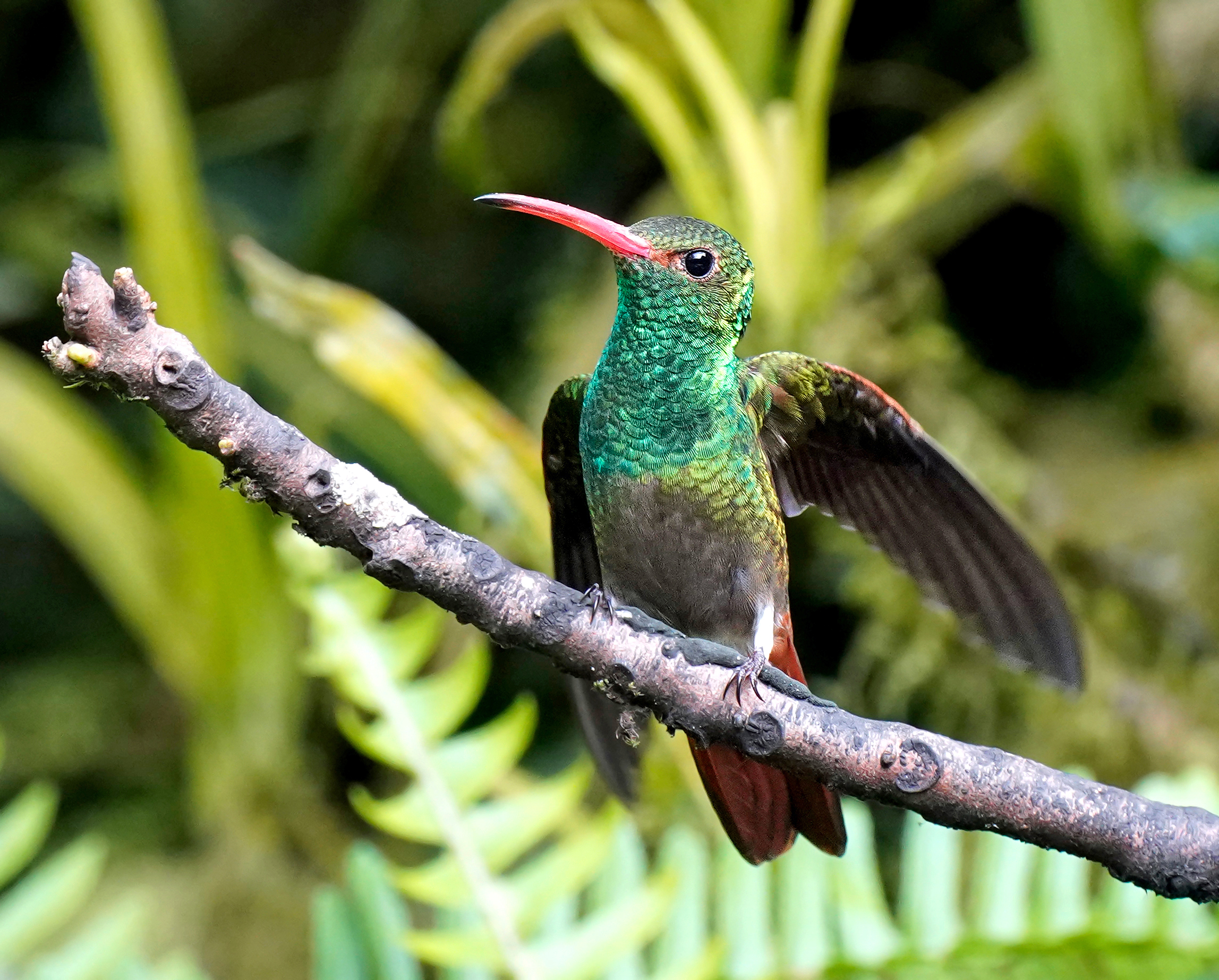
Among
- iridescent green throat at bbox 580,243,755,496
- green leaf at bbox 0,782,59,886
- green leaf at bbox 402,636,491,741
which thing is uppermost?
iridescent green throat at bbox 580,243,755,496

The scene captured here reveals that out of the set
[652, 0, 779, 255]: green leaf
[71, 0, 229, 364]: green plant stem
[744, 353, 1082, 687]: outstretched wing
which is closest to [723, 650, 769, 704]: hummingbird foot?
[744, 353, 1082, 687]: outstretched wing

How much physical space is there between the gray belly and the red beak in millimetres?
268

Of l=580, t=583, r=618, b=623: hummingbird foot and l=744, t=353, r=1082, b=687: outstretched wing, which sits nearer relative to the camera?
l=580, t=583, r=618, b=623: hummingbird foot

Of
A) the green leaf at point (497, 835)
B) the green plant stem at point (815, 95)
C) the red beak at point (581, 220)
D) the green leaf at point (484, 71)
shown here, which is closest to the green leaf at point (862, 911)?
the green leaf at point (497, 835)

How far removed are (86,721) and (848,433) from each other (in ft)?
9.57

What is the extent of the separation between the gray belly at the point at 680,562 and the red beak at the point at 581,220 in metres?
0.27

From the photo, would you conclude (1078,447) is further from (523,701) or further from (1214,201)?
(523,701)

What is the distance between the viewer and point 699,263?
133 cm

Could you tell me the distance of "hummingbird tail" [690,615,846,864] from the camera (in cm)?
123

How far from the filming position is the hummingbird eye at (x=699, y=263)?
4.35 feet

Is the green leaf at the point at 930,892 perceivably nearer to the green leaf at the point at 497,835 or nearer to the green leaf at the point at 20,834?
the green leaf at the point at 497,835

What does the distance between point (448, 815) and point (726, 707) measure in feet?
2.54

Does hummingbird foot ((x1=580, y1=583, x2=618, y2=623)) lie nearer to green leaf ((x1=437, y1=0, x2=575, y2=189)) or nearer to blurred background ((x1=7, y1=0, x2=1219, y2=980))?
blurred background ((x1=7, y1=0, x2=1219, y2=980))

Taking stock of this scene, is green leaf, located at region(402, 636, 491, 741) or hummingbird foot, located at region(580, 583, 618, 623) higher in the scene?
green leaf, located at region(402, 636, 491, 741)
